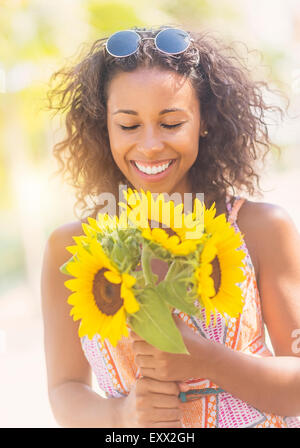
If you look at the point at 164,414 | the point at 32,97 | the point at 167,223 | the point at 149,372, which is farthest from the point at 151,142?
the point at 32,97

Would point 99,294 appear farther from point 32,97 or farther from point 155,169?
point 32,97

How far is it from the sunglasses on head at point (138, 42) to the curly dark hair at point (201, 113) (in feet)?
0.08

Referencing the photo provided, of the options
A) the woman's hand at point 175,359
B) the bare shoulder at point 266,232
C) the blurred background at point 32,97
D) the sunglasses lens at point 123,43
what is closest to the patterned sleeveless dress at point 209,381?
the bare shoulder at point 266,232

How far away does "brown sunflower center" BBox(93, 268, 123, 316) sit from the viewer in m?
1.26

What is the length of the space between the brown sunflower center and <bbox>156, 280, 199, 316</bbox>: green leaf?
3.8 inches

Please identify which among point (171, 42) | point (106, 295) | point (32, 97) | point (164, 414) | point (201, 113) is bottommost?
point (164, 414)

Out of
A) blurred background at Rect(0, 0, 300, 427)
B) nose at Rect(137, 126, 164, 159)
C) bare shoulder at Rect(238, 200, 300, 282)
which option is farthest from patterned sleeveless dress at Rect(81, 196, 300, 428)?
blurred background at Rect(0, 0, 300, 427)

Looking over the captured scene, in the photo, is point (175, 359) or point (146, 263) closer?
point (146, 263)

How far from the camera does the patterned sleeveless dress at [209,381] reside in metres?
1.70

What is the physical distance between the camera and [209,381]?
5.61 feet

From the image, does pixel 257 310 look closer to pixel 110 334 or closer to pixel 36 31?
pixel 110 334

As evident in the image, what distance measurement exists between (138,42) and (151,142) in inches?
14.5

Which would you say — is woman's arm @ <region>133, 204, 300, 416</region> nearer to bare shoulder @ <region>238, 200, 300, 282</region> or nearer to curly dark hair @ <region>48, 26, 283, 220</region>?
bare shoulder @ <region>238, 200, 300, 282</region>

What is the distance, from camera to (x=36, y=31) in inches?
286
